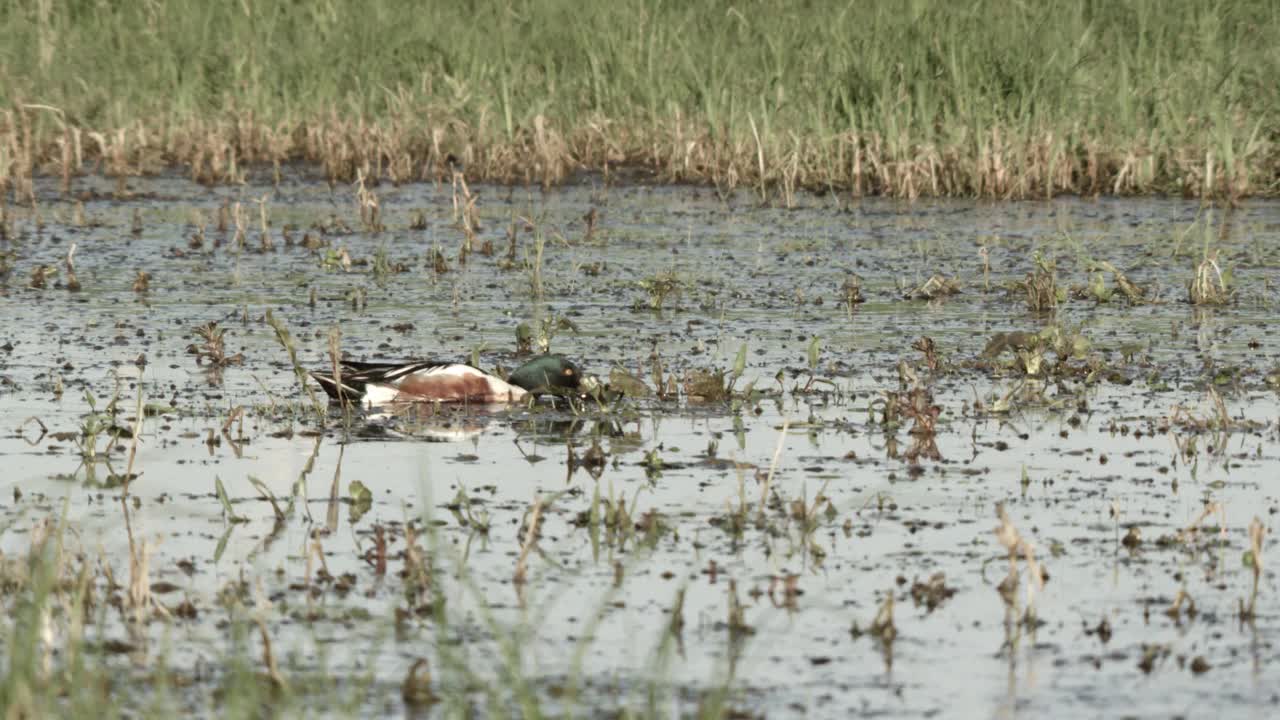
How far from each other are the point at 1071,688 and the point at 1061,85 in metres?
12.3

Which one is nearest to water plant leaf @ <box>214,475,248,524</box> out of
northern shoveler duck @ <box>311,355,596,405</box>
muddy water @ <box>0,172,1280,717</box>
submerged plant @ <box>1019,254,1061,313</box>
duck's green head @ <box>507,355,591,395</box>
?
muddy water @ <box>0,172,1280,717</box>

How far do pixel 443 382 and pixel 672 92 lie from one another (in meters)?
9.21

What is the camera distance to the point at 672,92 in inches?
719

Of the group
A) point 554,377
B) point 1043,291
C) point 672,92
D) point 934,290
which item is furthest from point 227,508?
point 672,92

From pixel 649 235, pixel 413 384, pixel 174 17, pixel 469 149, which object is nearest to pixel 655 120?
pixel 469 149

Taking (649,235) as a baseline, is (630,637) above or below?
below

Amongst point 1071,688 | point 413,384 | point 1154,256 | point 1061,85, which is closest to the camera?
point 1071,688

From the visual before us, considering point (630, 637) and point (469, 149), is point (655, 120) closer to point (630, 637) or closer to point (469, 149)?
point (469, 149)

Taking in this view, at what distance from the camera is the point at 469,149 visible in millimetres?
17844

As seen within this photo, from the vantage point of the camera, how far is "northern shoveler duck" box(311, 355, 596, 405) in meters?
9.41

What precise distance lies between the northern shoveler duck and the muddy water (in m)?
0.18

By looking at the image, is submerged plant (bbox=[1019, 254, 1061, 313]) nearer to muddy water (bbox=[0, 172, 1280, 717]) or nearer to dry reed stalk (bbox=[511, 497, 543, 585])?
muddy water (bbox=[0, 172, 1280, 717])

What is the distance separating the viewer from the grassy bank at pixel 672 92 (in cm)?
1675

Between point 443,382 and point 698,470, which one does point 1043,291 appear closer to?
point 443,382
